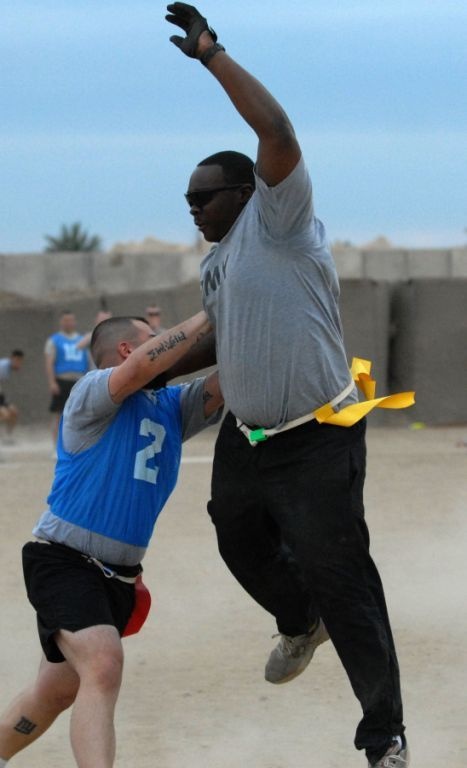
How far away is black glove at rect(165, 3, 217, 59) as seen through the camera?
151 inches

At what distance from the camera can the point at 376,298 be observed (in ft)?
60.5

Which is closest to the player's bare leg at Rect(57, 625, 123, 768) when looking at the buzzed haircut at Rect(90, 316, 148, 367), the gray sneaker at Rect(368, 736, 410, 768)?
the gray sneaker at Rect(368, 736, 410, 768)

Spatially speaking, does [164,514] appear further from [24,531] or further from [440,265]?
[440,265]

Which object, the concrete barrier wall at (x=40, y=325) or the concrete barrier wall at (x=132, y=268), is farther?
the concrete barrier wall at (x=132, y=268)

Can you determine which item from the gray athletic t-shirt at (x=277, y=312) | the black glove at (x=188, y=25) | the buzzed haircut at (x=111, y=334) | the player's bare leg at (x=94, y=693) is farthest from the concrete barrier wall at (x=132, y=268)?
the black glove at (x=188, y=25)

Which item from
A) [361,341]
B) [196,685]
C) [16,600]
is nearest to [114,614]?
[196,685]

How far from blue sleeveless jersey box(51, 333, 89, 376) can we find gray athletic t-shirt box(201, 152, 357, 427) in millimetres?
11557

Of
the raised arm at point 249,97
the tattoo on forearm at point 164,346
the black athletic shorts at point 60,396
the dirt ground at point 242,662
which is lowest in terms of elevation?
the dirt ground at point 242,662

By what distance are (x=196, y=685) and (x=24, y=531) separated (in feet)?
13.9

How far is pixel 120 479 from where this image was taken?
Answer: 432 centimetres

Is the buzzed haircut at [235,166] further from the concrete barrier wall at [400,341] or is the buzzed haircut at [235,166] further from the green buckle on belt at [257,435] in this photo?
the concrete barrier wall at [400,341]

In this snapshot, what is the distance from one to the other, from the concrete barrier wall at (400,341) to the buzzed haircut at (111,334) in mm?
13600

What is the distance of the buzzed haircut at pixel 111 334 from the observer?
4516mm

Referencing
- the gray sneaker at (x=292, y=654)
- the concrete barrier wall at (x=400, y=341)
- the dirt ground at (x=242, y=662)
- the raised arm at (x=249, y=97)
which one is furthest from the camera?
the concrete barrier wall at (x=400, y=341)
